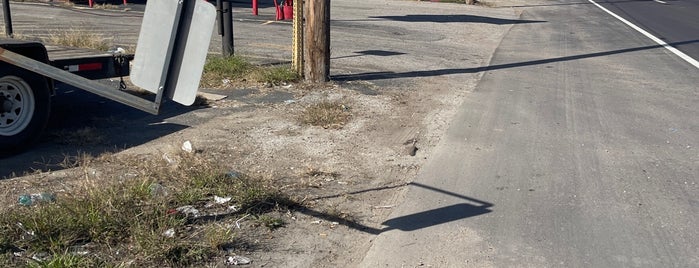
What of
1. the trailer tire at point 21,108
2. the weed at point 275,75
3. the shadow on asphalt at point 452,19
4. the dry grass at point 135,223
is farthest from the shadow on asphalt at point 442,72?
the shadow on asphalt at point 452,19

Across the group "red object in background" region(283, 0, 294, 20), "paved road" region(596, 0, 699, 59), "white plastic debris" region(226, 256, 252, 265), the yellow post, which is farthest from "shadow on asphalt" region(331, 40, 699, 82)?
"red object in background" region(283, 0, 294, 20)

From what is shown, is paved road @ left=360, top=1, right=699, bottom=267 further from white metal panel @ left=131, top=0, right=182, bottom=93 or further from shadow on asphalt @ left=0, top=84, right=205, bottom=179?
shadow on asphalt @ left=0, top=84, right=205, bottom=179

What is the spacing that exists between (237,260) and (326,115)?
4.57 metres

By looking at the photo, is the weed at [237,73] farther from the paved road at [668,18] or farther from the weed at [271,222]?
the paved road at [668,18]

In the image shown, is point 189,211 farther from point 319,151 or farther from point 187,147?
point 319,151

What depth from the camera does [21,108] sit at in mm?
7598

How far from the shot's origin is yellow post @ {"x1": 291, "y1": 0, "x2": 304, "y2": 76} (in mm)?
12102

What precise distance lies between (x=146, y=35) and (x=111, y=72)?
4.35 metres

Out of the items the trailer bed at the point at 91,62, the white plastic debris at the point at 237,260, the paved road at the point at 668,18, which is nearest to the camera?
the white plastic debris at the point at 237,260

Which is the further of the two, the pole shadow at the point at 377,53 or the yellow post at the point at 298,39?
the pole shadow at the point at 377,53

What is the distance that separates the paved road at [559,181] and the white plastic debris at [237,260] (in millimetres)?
812

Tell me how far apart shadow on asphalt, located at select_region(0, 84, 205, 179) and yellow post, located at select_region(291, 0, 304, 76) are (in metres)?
2.58

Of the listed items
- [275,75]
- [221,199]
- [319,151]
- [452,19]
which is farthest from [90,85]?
[452,19]

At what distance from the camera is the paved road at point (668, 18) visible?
20.6 meters
